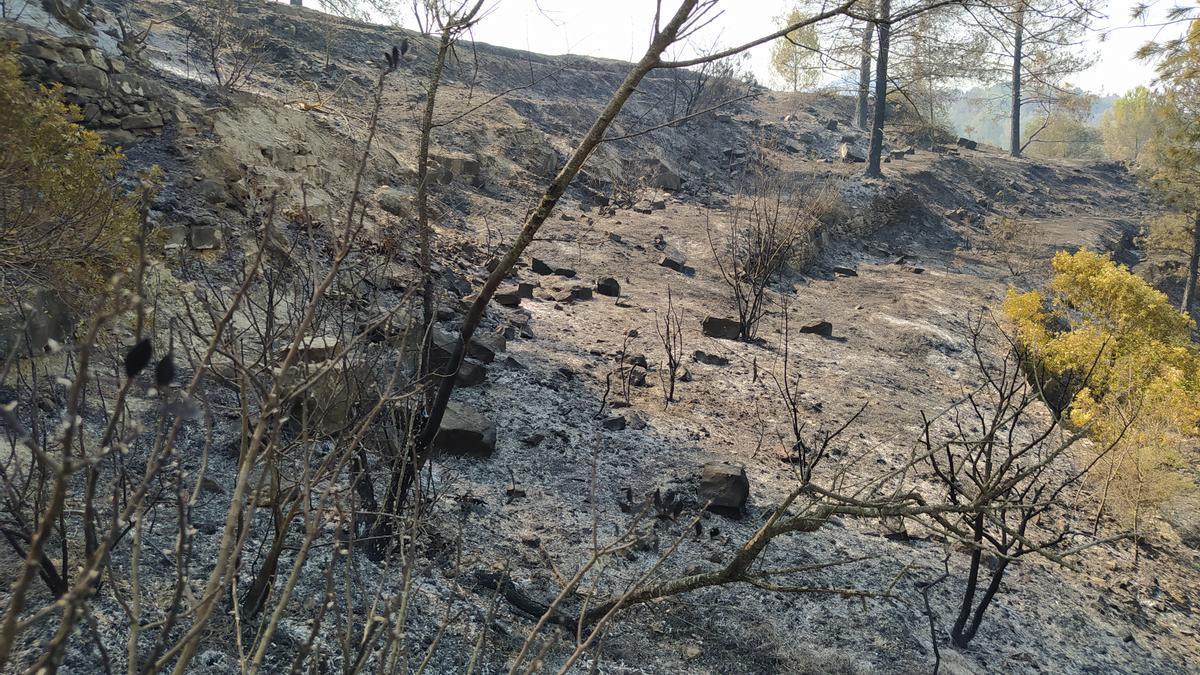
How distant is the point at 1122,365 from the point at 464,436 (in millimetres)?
6773

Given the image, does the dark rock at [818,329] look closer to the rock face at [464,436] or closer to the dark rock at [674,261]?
the dark rock at [674,261]

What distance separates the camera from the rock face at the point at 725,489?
158 inches

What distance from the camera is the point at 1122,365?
22.6ft

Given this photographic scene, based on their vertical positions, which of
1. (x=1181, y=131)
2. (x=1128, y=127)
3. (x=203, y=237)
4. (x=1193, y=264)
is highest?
(x=1128, y=127)

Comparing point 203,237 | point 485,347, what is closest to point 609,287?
point 485,347

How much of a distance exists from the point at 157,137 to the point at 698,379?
18.9ft

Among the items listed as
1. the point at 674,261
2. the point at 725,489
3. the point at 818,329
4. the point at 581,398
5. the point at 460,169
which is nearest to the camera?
the point at 725,489

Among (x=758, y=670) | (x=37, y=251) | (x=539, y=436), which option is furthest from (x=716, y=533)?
(x=37, y=251)

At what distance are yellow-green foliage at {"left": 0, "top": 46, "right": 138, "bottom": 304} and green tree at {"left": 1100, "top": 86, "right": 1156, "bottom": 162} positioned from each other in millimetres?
54766

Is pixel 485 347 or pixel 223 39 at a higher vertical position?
pixel 223 39

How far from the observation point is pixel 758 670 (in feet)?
9.55

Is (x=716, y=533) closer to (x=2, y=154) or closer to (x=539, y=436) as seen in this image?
(x=539, y=436)

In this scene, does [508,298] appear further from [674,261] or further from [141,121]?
[141,121]

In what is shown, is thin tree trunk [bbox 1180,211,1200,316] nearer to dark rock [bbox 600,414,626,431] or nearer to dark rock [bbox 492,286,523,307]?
dark rock [bbox 492,286,523,307]
